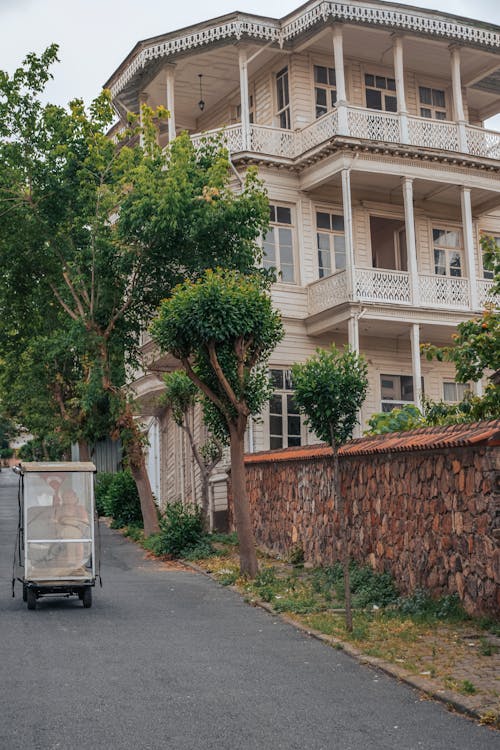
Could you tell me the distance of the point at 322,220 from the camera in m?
27.1

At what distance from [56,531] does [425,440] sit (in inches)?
220

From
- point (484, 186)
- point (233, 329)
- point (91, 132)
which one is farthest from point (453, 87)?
Result: point (233, 329)

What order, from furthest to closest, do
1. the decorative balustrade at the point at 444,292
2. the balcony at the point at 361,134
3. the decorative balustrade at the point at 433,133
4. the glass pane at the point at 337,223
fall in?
1. the glass pane at the point at 337,223
2. the decorative balustrade at the point at 433,133
3. the balcony at the point at 361,134
4. the decorative balustrade at the point at 444,292

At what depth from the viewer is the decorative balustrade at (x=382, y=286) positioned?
24484mm

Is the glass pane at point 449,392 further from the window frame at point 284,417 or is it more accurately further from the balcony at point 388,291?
the window frame at point 284,417

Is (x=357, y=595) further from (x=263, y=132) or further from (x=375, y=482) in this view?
(x=263, y=132)

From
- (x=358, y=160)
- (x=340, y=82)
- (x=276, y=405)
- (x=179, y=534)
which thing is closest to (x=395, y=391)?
(x=276, y=405)

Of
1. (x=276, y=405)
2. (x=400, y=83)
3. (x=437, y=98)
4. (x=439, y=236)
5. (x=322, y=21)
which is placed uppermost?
(x=322, y=21)

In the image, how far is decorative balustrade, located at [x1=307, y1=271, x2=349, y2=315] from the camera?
2473cm

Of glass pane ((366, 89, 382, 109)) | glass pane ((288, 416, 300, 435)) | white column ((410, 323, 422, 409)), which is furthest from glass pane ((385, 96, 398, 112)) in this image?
glass pane ((288, 416, 300, 435))

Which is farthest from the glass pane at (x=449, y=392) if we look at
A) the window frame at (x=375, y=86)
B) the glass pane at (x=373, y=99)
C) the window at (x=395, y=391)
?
the glass pane at (x=373, y=99)

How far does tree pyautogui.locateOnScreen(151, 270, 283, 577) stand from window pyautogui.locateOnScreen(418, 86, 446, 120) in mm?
Answer: 12939

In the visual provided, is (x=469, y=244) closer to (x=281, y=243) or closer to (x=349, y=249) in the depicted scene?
(x=349, y=249)

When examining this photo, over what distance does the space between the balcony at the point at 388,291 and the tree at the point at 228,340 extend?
7.10m
